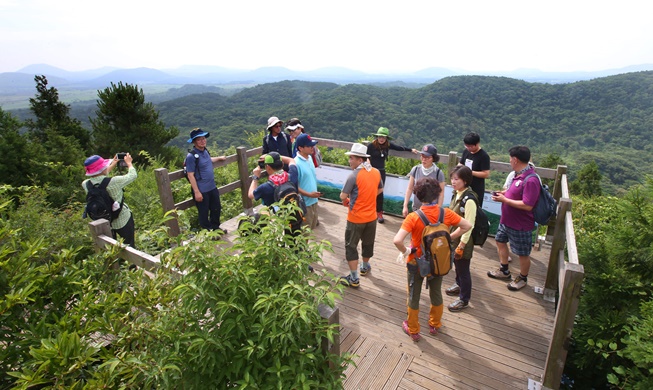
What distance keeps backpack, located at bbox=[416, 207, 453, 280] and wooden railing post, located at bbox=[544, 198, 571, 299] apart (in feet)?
4.92

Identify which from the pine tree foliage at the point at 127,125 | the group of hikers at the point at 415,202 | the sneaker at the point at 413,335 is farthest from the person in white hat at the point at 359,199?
the pine tree foliage at the point at 127,125

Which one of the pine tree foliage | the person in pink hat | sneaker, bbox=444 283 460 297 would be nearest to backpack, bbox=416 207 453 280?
sneaker, bbox=444 283 460 297

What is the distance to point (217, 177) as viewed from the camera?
10469 millimetres

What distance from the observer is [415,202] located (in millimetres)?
5277

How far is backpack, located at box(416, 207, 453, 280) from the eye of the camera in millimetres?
3285

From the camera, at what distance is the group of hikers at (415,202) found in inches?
134

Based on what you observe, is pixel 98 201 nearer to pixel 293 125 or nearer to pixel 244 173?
pixel 244 173

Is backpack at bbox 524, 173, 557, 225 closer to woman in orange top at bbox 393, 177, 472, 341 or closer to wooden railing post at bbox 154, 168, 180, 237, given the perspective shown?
woman in orange top at bbox 393, 177, 472, 341

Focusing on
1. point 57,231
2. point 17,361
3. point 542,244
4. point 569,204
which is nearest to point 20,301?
point 17,361

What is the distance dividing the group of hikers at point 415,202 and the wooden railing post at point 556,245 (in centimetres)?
26

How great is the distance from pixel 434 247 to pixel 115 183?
3.64 m

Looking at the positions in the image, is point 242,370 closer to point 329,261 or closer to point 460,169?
point 460,169

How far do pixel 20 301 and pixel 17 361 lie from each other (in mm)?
339

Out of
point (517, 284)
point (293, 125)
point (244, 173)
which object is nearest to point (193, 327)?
point (517, 284)
